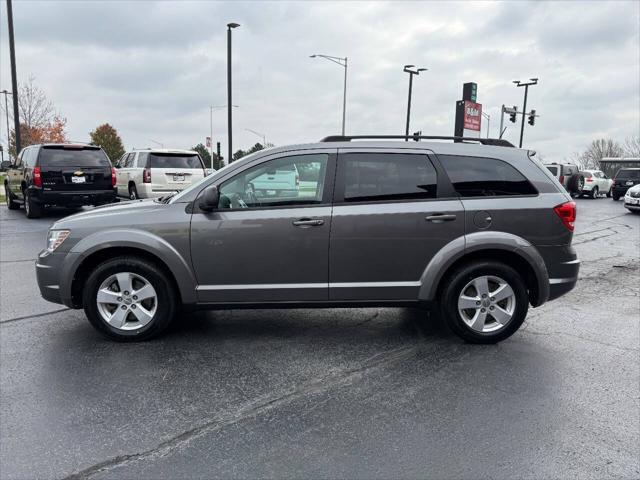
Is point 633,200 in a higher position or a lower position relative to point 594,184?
lower

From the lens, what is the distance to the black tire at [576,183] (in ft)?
88.7

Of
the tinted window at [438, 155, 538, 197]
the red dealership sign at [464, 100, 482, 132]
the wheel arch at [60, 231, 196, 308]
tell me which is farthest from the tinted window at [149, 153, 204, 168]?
the tinted window at [438, 155, 538, 197]

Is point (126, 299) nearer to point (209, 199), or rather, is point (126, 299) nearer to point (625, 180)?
point (209, 199)

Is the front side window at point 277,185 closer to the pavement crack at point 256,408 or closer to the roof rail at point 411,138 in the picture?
the roof rail at point 411,138

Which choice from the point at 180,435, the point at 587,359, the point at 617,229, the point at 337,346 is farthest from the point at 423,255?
the point at 617,229

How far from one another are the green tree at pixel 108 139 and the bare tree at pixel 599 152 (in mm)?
79995

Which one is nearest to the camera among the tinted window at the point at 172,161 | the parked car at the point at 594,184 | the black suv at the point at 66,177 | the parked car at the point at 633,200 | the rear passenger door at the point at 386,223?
the rear passenger door at the point at 386,223

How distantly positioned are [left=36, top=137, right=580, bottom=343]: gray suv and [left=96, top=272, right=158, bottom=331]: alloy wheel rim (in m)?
0.01

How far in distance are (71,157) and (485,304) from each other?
12092 mm

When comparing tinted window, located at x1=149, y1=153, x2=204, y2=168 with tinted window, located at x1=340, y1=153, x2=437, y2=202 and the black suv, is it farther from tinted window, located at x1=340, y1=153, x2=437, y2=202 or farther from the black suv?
tinted window, located at x1=340, y1=153, x2=437, y2=202

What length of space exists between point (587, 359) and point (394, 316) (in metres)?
1.88

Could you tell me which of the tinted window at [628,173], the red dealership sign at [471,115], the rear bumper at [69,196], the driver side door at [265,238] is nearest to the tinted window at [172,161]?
the rear bumper at [69,196]

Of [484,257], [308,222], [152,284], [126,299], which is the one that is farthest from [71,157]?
[484,257]

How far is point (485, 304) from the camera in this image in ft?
15.5
